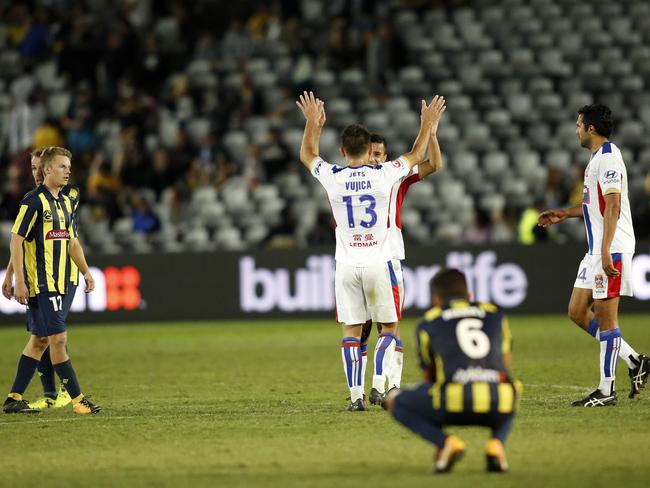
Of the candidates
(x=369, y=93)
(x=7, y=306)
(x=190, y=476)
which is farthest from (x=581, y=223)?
(x=190, y=476)

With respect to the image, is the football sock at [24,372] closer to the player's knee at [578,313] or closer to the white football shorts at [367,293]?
the white football shorts at [367,293]

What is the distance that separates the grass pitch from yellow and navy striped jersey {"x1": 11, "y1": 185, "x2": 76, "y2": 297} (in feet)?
3.52

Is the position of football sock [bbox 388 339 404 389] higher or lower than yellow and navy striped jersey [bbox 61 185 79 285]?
lower

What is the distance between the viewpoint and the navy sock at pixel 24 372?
34.2ft

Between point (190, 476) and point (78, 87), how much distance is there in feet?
63.1

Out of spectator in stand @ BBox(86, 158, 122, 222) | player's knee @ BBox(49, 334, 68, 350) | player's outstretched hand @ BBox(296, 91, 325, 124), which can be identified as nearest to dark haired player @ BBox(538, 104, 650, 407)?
player's outstretched hand @ BBox(296, 91, 325, 124)

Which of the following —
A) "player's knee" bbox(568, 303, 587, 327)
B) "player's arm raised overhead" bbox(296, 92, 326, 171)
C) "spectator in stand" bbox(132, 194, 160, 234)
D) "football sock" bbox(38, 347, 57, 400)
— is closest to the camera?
"player's arm raised overhead" bbox(296, 92, 326, 171)

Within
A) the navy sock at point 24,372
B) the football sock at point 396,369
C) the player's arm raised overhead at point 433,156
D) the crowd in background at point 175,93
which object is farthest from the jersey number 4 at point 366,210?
the crowd in background at point 175,93

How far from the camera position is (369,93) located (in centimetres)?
2498

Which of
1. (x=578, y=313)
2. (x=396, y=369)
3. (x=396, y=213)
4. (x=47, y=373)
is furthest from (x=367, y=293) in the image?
(x=47, y=373)

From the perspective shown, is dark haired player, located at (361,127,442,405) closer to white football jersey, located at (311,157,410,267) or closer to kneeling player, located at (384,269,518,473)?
white football jersey, located at (311,157,410,267)

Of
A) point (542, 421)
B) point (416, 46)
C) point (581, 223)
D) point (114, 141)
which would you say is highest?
point (416, 46)

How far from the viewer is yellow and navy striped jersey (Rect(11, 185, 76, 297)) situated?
33.4ft

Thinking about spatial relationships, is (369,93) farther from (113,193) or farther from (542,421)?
(542,421)
